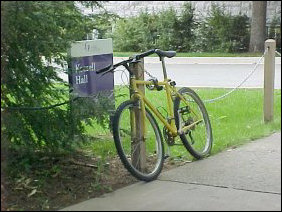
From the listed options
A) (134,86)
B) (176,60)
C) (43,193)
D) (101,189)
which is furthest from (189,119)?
(176,60)

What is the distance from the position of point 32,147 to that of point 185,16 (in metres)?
17.4

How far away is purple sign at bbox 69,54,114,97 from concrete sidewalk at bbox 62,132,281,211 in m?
1.49

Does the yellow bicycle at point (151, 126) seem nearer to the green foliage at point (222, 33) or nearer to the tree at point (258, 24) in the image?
the tree at point (258, 24)

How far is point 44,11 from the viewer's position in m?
5.10

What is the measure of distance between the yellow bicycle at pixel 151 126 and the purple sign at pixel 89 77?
2.51 feet

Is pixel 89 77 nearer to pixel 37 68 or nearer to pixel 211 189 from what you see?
pixel 37 68

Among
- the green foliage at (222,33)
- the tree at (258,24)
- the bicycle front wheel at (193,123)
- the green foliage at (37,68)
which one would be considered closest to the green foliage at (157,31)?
the green foliage at (222,33)

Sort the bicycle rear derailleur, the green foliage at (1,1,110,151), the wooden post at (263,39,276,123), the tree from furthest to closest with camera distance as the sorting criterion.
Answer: the tree → the wooden post at (263,39,276,123) → the bicycle rear derailleur → the green foliage at (1,1,110,151)

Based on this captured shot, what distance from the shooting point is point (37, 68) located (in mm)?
5633

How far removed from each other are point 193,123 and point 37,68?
6.03ft

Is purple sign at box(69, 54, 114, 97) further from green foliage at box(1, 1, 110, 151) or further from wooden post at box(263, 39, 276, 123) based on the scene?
wooden post at box(263, 39, 276, 123)

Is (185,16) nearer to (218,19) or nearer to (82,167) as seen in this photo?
(218,19)

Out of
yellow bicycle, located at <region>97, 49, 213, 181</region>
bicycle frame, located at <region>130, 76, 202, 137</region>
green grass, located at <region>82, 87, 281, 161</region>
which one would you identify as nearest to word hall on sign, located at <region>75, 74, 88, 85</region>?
green grass, located at <region>82, 87, 281, 161</region>

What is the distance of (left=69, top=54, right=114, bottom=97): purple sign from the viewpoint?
6617 mm
